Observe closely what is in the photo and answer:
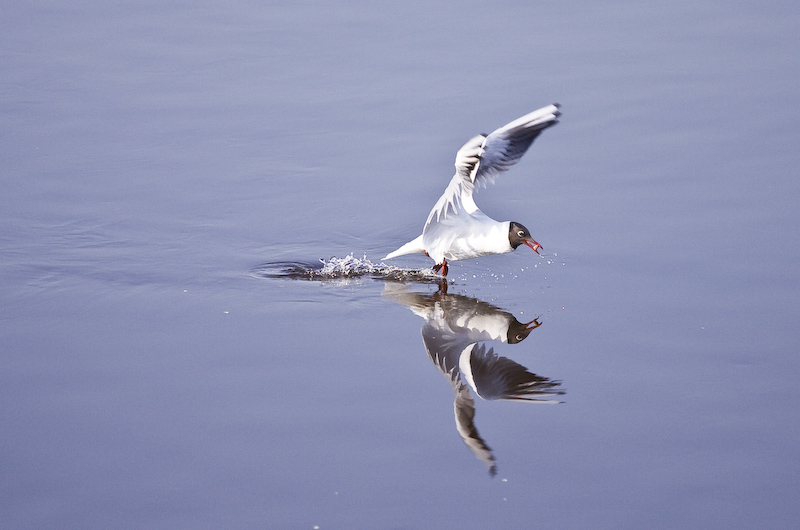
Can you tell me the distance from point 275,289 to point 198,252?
0.86m

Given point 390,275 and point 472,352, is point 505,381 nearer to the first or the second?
point 472,352

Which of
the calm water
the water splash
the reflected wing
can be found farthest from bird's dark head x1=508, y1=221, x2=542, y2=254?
the reflected wing

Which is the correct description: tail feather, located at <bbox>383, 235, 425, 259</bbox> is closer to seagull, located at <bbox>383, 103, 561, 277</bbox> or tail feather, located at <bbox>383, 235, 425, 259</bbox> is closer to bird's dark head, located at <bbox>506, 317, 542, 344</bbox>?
seagull, located at <bbox>383, 103, 561, 277</bbox>

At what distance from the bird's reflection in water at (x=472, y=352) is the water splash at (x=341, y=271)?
0.18 meters

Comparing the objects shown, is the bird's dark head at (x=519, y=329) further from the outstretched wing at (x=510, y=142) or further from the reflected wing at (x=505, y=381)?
the outstretched wing at (x=510, y=142)

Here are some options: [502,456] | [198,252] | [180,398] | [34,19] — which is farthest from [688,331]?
[34,19]

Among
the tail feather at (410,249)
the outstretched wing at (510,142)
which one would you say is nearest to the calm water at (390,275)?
the tail feather at (410,249)

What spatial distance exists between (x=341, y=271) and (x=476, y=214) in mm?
1064

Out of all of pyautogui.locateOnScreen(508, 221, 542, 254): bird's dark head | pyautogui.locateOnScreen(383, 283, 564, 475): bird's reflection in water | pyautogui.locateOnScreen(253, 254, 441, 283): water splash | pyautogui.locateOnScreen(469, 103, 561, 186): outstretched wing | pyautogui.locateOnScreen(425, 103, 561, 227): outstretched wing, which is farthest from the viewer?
pyautogui.locateOnScreen(253, 254, 441, 283): water splash

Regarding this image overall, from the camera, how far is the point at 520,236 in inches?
278

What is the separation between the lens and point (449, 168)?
8.98 meters

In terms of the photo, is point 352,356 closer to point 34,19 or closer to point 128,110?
point 128,110

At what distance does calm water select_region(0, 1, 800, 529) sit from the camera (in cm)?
478

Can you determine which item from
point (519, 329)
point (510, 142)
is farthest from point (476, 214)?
point (519, 329)
